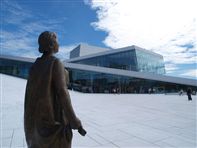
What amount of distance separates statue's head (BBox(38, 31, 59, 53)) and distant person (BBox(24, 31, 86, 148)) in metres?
0.12

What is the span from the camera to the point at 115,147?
175 inches

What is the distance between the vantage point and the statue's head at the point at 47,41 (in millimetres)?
1961

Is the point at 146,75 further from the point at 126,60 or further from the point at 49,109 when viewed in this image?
the point at 49,109

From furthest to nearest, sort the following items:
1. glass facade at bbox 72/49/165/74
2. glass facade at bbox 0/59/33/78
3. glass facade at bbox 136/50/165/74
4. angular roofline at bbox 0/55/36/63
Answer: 1. glass facade at bbox 136/50/165/74
2. glass facade at bbox 72/49/165/74
3. glass facade at bbox 0/59/33/78
4. angular roofline at bbox 0/55/36/63

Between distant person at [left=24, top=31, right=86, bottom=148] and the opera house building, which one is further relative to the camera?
the opera house building

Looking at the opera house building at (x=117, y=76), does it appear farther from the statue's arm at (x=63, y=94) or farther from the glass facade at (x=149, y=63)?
the statue's arm at (x=63, y=94)

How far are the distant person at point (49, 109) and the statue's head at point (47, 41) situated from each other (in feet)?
0.41

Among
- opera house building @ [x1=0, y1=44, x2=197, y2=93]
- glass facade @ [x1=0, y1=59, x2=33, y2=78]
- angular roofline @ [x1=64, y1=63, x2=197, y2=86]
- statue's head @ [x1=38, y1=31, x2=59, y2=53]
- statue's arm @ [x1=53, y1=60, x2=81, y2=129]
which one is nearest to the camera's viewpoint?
statue's arm @ [x1=53, y1=60, x2=81, y2=129]

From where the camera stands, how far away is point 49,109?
1.81m

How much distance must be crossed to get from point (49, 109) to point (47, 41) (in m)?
0.72

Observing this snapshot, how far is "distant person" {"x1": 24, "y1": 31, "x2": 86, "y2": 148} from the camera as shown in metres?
1.77

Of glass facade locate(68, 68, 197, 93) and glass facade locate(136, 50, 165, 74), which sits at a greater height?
glass facade locate(136, 50, 165, 74)

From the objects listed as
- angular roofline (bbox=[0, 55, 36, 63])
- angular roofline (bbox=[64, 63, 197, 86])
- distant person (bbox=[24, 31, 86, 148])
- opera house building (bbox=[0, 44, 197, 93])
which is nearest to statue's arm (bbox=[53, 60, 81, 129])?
distant person (bbox=[24, 31, 86, 148])

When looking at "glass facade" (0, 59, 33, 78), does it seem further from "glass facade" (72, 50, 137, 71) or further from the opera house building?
"glass facade" (72, 50, 137, 71)
